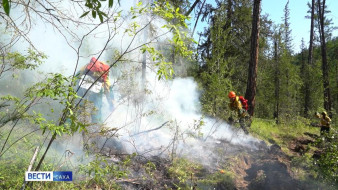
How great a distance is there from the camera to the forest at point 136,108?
2.76m

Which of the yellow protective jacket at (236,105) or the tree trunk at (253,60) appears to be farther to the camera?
the tree trunk at (253,60)

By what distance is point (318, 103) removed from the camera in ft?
59.8

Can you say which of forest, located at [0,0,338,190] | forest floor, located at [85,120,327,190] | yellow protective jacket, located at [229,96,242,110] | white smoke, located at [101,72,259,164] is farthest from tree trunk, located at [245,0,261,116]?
forest floor, located at [85,120,327,190]

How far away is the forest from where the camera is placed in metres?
2.76

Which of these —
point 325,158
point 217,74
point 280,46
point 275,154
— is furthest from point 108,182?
point 280,46

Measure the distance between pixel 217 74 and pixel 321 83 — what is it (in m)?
12.9

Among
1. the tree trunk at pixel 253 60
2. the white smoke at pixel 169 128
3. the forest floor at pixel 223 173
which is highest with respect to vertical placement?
the tree trunk at pixel 253 60

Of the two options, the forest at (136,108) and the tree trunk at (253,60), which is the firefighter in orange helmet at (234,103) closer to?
the forest at (136,108)

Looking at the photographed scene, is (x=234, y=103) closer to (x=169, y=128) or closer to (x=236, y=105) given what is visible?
(x=236, y=105)

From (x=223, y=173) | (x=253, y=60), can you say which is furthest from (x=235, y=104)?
(x=223, y=173)

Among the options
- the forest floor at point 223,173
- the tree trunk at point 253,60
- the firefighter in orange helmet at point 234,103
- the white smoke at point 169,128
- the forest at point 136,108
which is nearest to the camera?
the forest at point 136,108

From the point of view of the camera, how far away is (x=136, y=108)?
6.83 meters

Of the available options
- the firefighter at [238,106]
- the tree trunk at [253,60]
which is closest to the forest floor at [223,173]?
the firefighter at [238,106]

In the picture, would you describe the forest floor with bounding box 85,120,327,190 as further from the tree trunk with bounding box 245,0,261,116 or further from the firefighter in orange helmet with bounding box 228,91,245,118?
the tree trunk with bounding box 245,0,261,116
